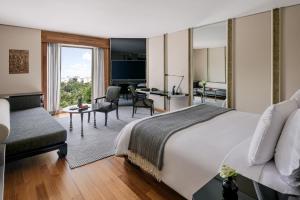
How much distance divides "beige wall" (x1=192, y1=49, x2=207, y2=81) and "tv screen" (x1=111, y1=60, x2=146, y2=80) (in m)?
2.05

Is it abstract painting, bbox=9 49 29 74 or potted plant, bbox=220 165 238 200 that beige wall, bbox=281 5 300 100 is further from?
abstract painting, bbox=9 49 29 74

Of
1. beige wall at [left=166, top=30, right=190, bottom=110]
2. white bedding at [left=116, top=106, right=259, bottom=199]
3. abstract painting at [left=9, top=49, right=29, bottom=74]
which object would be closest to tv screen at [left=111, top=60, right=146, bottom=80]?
beige wall at [left=166, top=30, right=190, bottom=110]

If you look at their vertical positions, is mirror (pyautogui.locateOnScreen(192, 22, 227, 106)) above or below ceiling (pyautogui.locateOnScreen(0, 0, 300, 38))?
below

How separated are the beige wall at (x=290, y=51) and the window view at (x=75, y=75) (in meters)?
5.30

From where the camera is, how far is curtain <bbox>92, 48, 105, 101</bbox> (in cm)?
617

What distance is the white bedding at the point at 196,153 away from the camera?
1.60 metres

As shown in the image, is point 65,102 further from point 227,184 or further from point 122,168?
point 227,184

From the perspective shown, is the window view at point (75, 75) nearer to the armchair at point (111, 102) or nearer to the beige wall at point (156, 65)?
the armchair at point (111, 102)

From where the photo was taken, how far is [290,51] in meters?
3.39

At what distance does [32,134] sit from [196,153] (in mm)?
2224

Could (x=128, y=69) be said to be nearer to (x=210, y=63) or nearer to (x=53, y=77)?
(x=53, y=77)

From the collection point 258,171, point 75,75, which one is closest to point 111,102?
point 75,75

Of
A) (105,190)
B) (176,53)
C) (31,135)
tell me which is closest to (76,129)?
(31,135)

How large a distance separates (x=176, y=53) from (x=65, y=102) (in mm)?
3884
